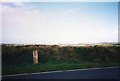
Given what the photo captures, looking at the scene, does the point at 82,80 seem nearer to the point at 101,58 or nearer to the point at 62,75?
the point at 62,75

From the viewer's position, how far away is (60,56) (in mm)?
15234

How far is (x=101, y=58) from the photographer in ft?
52.0

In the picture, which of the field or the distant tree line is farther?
the distant tree line

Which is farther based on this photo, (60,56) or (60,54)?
(60,54)

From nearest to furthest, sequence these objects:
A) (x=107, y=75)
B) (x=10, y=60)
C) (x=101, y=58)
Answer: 1. (x=107, y=75)
2. (x=10, y=60)
3. (x=101, y=58)

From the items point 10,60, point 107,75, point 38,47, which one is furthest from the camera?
point 38,47

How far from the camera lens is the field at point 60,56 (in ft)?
44.0

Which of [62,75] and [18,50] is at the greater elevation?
[18,50]

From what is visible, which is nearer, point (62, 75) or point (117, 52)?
point (62, 75)

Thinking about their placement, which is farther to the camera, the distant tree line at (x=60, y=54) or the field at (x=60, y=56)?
the distant tree line at (x=60, y=54)

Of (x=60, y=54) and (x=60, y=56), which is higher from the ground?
(x=60, y=54)

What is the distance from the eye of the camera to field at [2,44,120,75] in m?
13.4

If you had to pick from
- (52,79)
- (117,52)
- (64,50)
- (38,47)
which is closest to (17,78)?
(52,79)

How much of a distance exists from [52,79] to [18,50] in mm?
5051
